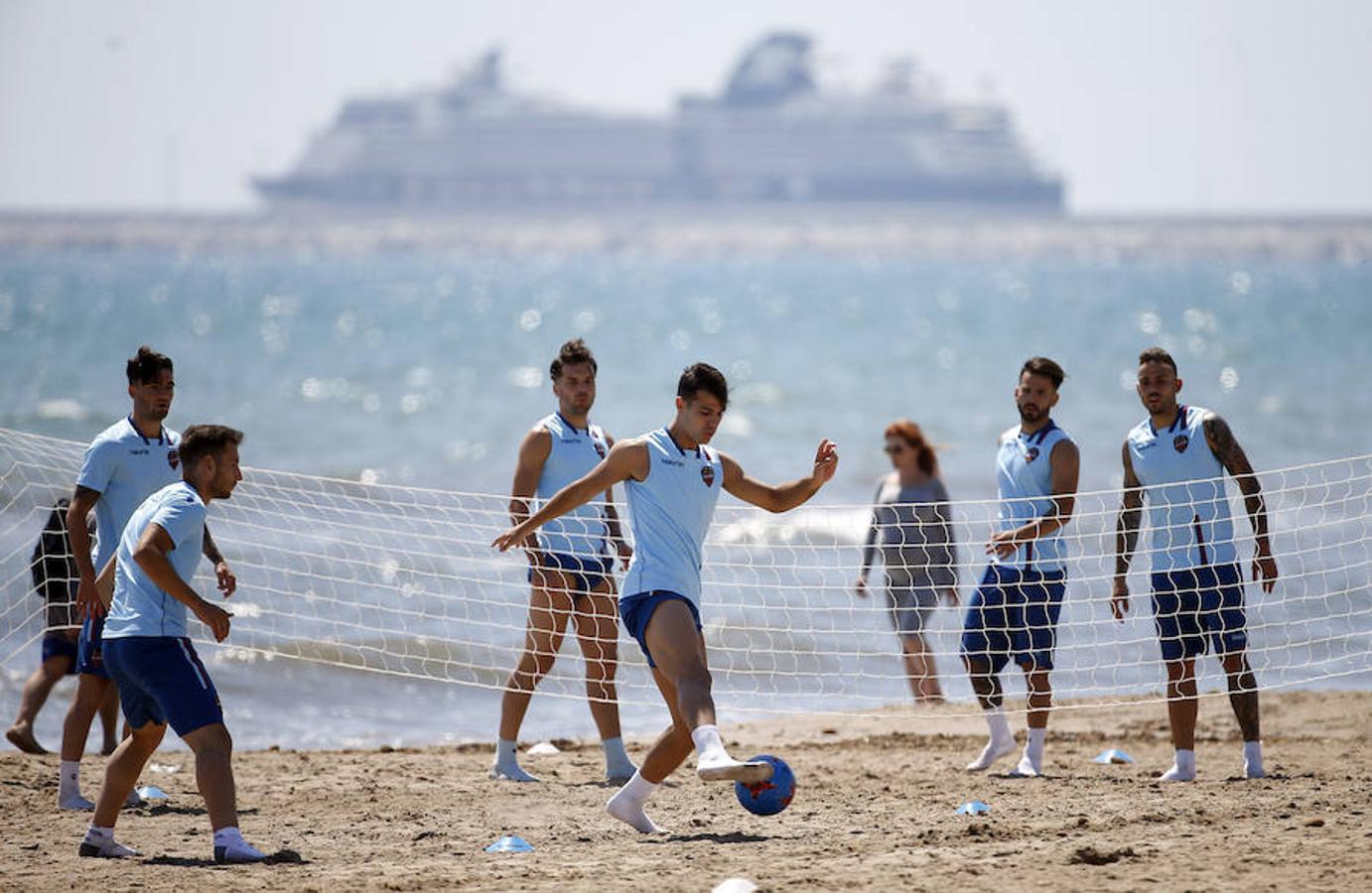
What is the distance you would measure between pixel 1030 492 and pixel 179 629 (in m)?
3.35

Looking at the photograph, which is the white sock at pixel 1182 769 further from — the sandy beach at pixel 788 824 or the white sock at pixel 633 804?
the white sock at pixel 633 804

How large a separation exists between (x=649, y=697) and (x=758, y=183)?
143453 millimetres

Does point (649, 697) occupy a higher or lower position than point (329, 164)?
lower

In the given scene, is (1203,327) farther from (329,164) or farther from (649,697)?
(329,164)

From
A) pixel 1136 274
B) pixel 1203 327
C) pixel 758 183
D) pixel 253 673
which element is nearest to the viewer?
pixel 253 673

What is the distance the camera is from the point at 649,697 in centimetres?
989

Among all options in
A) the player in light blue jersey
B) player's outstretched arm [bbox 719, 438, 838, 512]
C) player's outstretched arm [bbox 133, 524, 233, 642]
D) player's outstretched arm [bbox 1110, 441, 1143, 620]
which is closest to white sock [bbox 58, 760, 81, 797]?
the player in light blue jersey

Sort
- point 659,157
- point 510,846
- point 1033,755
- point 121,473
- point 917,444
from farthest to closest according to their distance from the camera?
point 659,157 < point 917,444 < point 1033,755 < point 121,473 < point 510,846

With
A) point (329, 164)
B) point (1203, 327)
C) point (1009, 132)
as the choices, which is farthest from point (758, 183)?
point (1203, 327)

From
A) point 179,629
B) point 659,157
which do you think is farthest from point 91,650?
point 659,157

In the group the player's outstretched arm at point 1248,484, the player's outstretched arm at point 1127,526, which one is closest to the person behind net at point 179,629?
the player's outstretched arm at point 1127,526

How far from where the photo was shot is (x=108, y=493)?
21.7ft

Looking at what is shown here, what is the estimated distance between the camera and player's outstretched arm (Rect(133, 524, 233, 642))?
18.3 feet

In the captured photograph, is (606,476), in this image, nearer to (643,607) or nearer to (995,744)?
(643,607)
